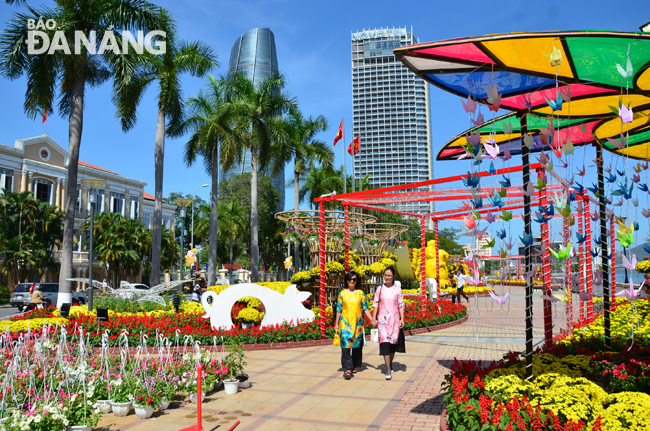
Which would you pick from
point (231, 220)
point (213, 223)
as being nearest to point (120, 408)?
point (213, 223)

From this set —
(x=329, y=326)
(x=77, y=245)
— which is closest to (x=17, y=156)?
(x=77, y=245)

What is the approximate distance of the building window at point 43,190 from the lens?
131ft

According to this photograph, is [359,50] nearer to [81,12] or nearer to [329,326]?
[81,12]

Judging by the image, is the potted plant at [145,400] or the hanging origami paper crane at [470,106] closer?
the hanging origami paper crane at [470,106]

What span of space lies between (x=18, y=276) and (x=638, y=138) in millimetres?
37897

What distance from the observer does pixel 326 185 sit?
3956 cm

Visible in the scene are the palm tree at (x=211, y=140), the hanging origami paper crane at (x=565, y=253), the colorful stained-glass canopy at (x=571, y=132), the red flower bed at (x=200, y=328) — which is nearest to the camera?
the hanging origami paper crane at (x=565, y=253)

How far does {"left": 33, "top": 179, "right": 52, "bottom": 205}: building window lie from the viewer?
40069mm

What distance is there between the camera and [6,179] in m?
37.1

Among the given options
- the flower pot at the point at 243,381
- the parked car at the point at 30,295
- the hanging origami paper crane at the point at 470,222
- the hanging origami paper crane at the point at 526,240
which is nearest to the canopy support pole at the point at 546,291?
the hanging origami paper crane at the point at 526,240

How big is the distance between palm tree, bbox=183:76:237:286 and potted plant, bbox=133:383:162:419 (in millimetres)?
19051

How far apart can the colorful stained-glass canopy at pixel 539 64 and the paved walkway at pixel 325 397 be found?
3.04 meters

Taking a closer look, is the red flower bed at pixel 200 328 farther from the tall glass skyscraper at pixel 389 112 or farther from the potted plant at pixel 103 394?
the tall glass skyscraper at pixel 389 112

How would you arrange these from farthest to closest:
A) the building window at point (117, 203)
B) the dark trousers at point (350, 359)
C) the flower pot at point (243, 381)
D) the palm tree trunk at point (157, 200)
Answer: the building window at point (117, 203), the palm tree trunk at point (157, 200), the dark trousers at point (350, 359), the flower pot at point (243, 381)
